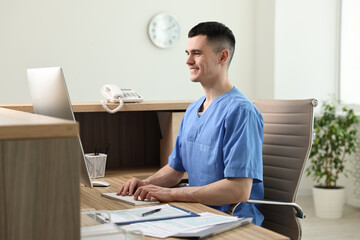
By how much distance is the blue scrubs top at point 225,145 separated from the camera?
1.78 m

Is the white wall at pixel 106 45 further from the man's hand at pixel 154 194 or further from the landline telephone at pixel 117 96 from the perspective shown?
the man's hand at pixel 154 194

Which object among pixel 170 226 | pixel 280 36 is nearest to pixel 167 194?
pixel 170 226

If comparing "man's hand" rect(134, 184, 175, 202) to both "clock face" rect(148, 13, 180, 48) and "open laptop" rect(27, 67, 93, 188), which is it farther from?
"clock face" rect(148, 13, 180, 48)

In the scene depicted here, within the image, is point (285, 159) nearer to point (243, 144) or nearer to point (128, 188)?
point (243, 144)

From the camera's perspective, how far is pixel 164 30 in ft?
17.4

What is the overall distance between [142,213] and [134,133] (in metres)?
1.07

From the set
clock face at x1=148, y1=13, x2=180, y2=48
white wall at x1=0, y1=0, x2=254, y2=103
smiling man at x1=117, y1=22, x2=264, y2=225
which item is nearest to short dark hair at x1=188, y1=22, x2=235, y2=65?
smiling man at x1=117, y1=22, x2=264, y2=225

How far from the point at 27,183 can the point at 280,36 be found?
476 centimetres

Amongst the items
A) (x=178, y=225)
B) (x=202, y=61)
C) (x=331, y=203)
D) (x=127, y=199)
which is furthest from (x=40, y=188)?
(x=331, y=203)

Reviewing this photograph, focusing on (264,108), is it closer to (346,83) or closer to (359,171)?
(359,171)

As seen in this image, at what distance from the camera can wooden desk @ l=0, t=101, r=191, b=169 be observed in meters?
2.33

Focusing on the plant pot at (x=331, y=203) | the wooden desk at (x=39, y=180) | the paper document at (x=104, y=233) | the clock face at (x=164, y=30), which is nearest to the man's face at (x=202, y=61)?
the paper document at (x=104, y=233)

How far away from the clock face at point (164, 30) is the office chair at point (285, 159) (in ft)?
10.5

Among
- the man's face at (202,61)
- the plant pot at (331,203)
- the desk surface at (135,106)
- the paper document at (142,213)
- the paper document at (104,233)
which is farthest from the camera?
the plant pot at (331,203)
